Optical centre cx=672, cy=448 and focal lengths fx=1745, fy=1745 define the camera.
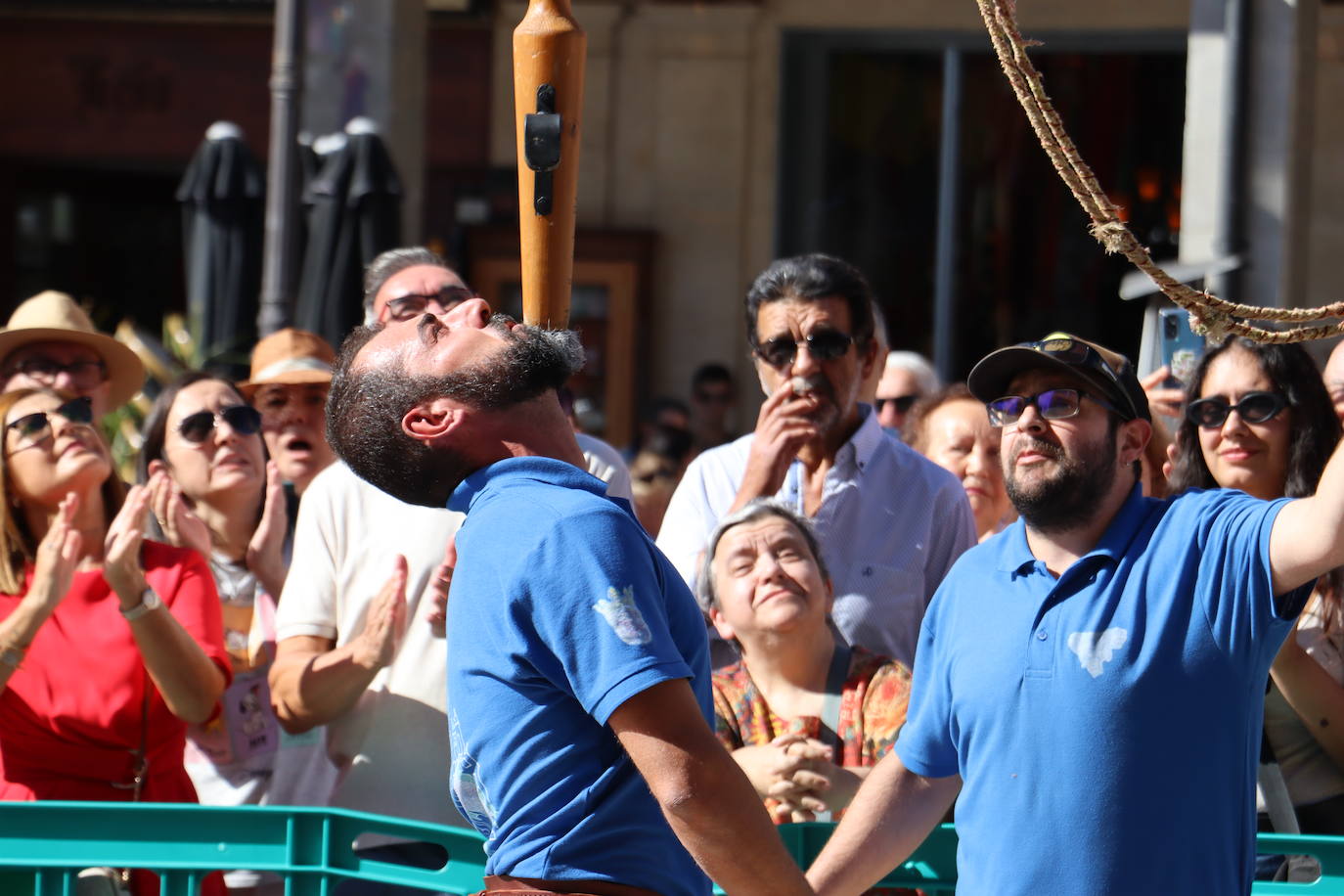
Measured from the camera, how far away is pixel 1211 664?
279 centimetres

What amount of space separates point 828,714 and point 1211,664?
114 centimetres

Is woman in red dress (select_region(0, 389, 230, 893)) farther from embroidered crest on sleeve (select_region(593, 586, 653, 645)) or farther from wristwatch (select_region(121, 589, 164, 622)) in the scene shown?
embroidered crest on sleeve (select_region(593, 586, 653, 645))

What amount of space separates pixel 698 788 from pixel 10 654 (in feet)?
7.41

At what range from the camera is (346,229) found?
7.25 m

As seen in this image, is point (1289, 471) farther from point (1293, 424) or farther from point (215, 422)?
point (215, 422)

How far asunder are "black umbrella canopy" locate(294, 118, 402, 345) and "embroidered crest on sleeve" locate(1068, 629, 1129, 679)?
4681 millimetres

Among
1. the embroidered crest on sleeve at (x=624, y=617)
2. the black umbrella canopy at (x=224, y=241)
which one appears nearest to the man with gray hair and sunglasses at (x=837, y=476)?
the embroidered crest on sleeve at (x=624, y=617)

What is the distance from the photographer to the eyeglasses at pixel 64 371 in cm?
502

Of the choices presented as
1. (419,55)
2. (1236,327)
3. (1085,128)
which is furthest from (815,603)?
(1085,128)

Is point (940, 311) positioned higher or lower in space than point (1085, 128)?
lower

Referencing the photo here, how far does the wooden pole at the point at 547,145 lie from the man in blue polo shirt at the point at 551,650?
126mm

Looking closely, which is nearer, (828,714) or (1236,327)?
(1236,327)

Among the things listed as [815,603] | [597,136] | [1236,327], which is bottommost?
[815,603]

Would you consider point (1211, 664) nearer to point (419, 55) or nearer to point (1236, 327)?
point (1236, 327)
